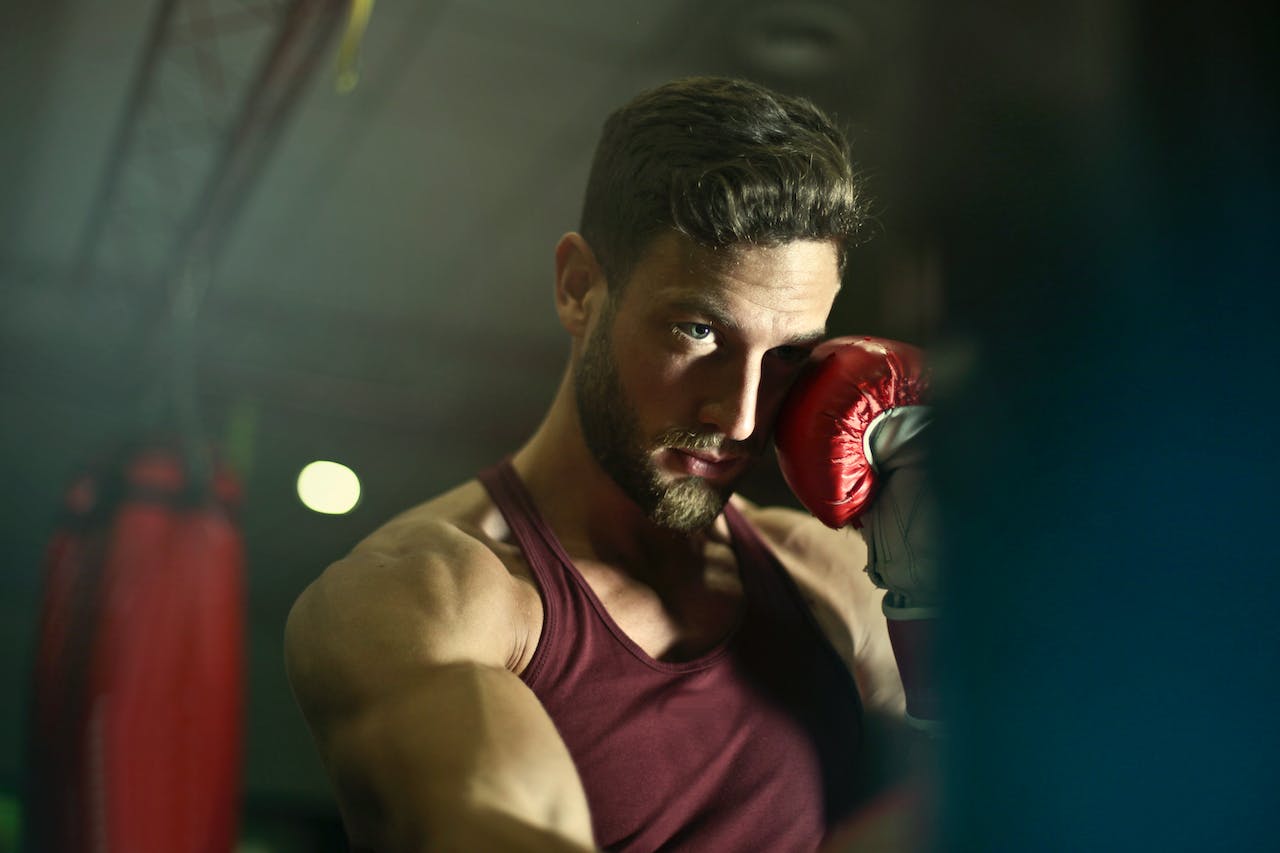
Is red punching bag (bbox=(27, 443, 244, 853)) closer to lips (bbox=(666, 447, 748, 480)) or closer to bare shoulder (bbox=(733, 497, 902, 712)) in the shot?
lips (bbox=(666, 447, 748, 480))

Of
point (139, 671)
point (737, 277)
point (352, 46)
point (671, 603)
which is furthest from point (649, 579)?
point (352, 46)

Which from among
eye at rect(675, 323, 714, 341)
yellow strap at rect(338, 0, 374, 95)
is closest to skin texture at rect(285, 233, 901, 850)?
eye at rect(675, 323, 714, 341)

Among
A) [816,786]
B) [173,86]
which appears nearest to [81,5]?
[173,86]

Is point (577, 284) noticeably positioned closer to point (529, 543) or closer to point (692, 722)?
point (529, 543)

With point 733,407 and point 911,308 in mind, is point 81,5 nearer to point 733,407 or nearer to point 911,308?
point 733,407

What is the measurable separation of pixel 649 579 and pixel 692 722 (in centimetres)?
18

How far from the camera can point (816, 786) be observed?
1.29 m

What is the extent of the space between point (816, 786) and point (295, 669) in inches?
22.8

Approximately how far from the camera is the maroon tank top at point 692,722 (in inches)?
46.3

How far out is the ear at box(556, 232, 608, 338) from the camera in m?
1.31

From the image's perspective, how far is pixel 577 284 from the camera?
52.1 inches

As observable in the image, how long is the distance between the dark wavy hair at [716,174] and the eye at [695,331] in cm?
9

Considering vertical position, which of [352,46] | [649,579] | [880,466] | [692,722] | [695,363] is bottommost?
[692,722]

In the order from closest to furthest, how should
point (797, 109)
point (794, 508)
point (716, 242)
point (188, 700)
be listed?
1. point (188, 700)
2. point (716, 242)
3. point (797, 109)
4. point (794, 508)
